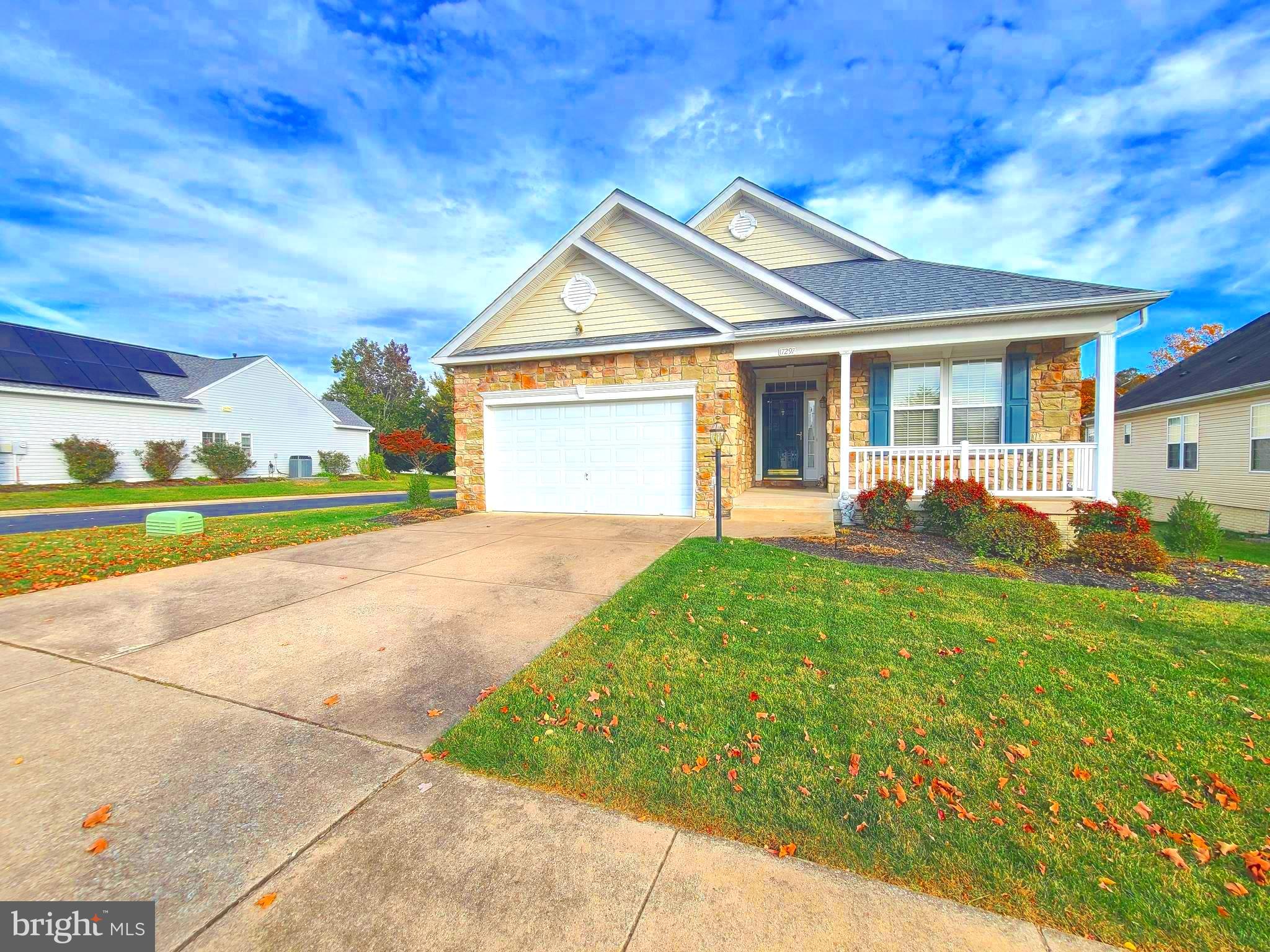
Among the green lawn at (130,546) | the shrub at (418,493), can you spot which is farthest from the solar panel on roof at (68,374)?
the shrub at (418,493)

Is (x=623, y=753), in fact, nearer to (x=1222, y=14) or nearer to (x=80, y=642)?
(x=80, y=642)

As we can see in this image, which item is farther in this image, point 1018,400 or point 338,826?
point 1018,400

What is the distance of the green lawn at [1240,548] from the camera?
8.18 meters

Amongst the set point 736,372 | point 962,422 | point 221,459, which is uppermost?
point 736,372

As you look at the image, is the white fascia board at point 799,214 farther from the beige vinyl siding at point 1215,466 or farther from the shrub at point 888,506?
the beige vinyl siding at point 1215,466

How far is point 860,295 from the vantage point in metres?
9.74

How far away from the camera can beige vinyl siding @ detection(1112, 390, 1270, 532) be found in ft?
41.5

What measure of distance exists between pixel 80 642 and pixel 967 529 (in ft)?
32.0

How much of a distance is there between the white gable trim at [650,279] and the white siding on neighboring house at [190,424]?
62.4ft

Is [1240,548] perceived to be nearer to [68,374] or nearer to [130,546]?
[130,546]

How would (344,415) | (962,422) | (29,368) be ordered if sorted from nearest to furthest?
(962,422) → (29,368) → (344,415)

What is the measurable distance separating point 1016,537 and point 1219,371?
15.4 metres

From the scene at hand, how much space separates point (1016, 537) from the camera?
6.49 meters

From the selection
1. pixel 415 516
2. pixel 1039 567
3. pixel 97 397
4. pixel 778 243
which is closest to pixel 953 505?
pixel 1039 567
